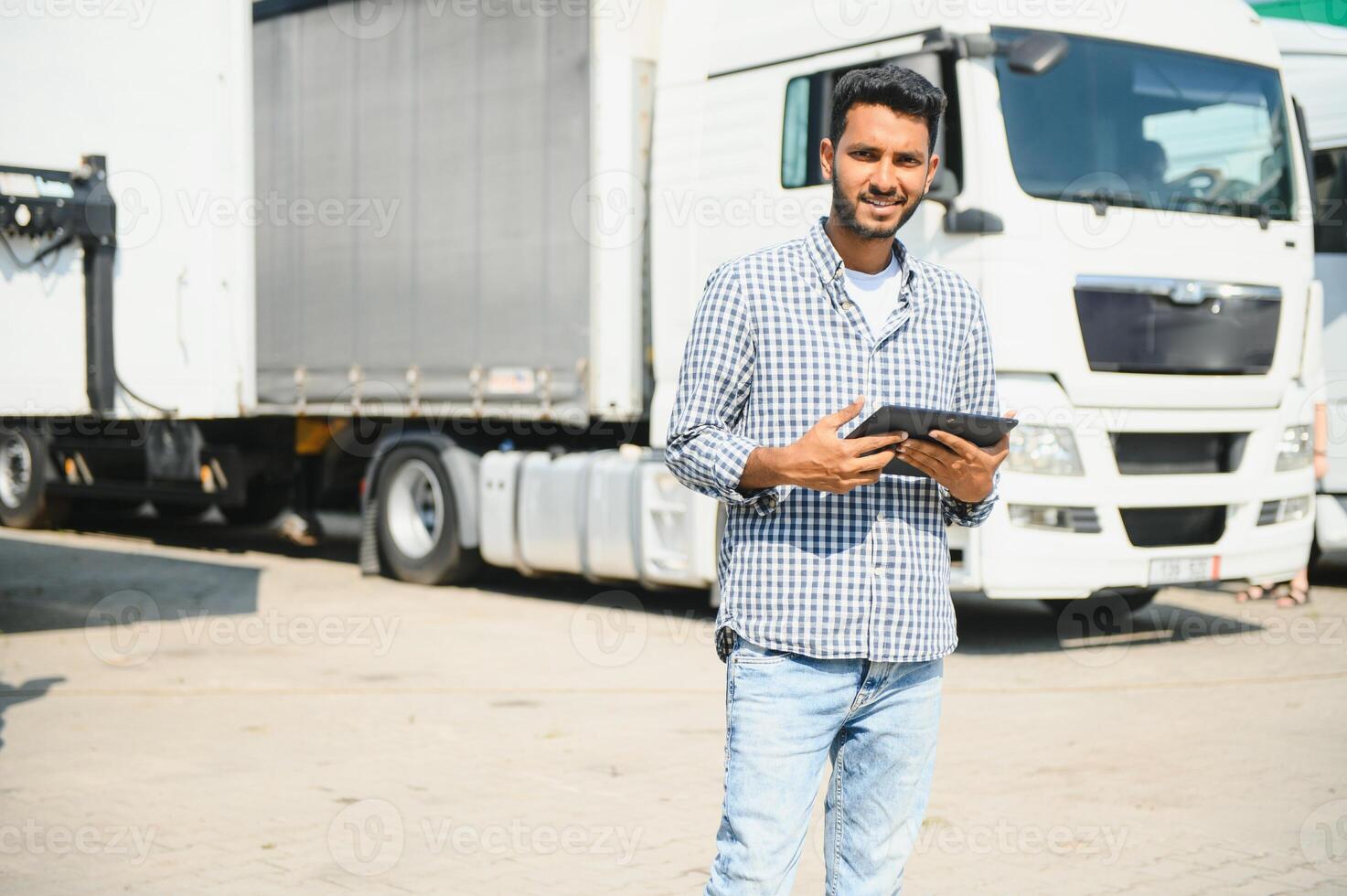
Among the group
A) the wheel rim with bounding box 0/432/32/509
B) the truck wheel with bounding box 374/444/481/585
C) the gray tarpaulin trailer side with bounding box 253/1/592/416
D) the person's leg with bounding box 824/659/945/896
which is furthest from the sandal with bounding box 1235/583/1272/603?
the wheel rim with bounding box 0/432/32/509

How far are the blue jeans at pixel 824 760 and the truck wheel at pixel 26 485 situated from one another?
14.1 meters

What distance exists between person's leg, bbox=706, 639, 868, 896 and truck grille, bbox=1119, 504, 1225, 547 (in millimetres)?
6304

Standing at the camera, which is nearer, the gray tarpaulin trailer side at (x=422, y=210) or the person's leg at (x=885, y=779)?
the person's leg at (x=885, y=779)

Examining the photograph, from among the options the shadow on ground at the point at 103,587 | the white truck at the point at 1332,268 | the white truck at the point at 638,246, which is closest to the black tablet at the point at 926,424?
the white truck at the point at 638,246

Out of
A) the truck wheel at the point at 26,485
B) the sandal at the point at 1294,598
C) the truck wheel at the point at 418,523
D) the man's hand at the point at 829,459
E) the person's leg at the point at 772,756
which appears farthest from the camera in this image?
the truck wheel at the point at 26,485

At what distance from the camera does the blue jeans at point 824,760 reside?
2.89m

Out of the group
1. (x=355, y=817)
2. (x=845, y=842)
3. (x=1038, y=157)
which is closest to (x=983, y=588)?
(x=1038, y=157)

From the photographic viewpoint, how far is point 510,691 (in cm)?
807

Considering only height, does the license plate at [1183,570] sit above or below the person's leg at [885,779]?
below

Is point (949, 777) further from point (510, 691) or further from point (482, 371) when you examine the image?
point (482, 371)

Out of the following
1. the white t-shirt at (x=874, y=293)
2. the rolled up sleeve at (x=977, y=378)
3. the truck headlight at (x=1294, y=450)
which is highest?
the white t-shirt at (x=874, y=293)

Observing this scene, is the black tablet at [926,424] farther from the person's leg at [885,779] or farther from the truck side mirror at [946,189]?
the truck side mirror at [946,189]

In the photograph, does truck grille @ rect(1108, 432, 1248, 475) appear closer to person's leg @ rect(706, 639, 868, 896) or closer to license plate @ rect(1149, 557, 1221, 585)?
license plate @ rect(1149, 557, 1221, 585)

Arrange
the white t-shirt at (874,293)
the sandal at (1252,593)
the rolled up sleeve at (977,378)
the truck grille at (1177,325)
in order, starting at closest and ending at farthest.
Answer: the white t-shirt at (874,293) < the rolled up sleeve at (977,378) < the truck grille at (1177,325) < the sandal at (1252,593)
